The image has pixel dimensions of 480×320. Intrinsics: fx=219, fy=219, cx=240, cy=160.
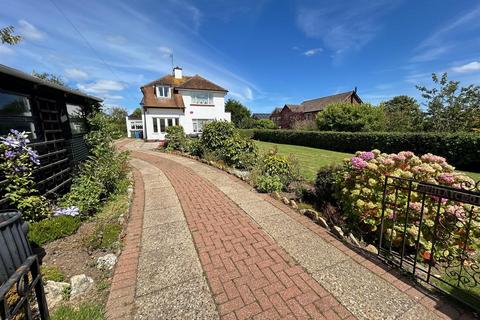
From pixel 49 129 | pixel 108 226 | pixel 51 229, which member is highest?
pixel 49 129

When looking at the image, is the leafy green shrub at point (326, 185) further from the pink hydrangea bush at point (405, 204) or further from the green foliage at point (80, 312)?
the green foliage at point (80, 312)

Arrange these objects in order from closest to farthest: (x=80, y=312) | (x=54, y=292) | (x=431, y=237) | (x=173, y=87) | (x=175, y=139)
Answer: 1. (x=80, y=312)
2. (x=54, y=292)
3. (x=431, y=237)
4. (x=175, y=139)
5. (x=173, y=87)

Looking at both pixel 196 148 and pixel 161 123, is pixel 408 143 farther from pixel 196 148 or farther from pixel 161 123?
pixel 161 123

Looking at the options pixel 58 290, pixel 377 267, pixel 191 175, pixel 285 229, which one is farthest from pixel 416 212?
pixel 191 175

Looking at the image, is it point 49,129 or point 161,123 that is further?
point 161,123

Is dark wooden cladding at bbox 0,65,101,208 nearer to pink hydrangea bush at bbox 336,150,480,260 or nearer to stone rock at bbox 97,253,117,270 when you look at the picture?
stone rock at bbox 97,253,117,270

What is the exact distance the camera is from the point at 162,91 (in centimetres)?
2292

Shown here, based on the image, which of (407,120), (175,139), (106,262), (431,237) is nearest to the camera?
(106,262)

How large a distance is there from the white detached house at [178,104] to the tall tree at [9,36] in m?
16.7

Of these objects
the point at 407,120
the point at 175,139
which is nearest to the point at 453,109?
the point at 407,120

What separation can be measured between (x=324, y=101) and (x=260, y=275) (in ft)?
148

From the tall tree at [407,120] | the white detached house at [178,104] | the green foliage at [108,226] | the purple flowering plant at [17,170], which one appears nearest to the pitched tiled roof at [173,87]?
the white detached house at [178,104]

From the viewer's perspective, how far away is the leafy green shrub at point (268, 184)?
20.3 ft

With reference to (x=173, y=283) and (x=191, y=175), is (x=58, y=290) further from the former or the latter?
(x=191, y=175)
